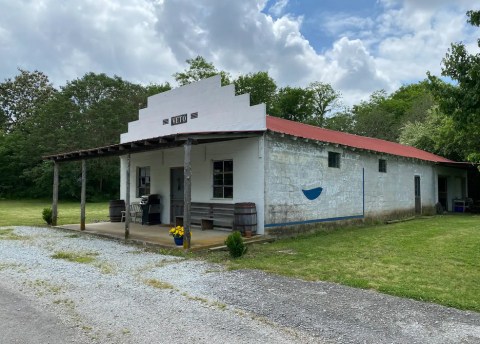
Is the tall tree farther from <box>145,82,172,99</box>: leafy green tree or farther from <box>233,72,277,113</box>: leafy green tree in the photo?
<box>233,72,277,113</box>: leafy green tree

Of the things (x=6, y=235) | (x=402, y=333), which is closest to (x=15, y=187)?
(x=6, y=235)

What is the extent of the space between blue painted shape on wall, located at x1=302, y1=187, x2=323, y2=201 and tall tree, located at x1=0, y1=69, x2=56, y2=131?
40834 mm

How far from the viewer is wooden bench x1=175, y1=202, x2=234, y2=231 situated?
38.1 feet

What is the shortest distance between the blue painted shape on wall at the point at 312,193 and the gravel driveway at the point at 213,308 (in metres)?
5.51

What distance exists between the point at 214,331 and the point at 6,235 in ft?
34.6

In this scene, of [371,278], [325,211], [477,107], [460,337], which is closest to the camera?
[460,337]

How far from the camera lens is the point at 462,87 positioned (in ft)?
19.2

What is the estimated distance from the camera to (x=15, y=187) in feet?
123

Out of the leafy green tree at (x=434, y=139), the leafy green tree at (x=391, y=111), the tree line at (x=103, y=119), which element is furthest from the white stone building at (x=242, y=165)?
the leafy green tree at (x=391, y=111)

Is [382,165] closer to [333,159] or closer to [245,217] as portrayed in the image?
[333,159]

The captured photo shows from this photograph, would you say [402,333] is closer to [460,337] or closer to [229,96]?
[460,337]

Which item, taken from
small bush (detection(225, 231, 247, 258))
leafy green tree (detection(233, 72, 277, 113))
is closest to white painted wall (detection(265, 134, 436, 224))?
small bush (detection(225, 231, 247, 258))

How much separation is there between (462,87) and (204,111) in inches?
343

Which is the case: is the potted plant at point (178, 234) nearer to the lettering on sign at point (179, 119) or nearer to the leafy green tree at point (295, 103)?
the lettering on sign at point (179, 119)
